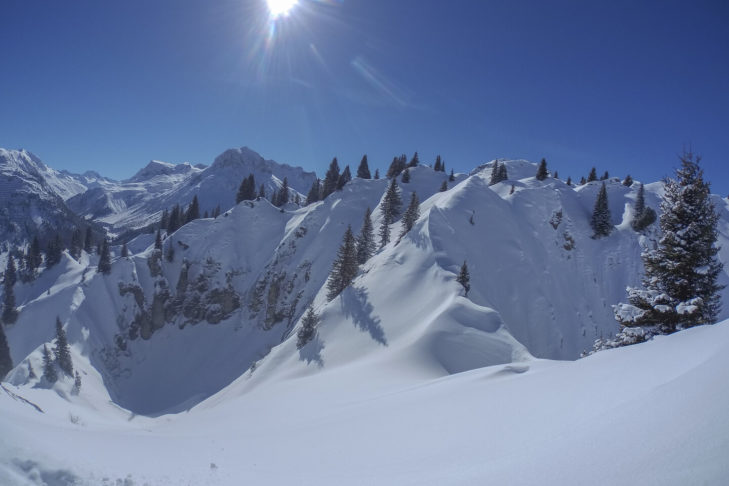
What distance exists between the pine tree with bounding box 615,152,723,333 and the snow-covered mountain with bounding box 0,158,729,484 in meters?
5.08

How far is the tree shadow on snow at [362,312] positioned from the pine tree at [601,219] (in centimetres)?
4248

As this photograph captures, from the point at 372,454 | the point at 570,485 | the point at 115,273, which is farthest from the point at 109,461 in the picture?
the point at 115,273

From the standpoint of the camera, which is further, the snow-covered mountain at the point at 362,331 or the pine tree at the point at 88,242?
the pine tree at the point at 88,242

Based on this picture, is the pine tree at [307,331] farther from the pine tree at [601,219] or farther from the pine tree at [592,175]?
the pine tree at [592,175]

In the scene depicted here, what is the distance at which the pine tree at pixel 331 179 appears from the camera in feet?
278

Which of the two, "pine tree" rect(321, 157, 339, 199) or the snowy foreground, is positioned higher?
"pine tree" rect(321, 157, 339, 199)

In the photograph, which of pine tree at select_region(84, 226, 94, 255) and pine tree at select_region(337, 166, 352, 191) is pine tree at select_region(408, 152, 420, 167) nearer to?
pine tree at select_region(337, 166, 352, 191)

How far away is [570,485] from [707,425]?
1632 mm

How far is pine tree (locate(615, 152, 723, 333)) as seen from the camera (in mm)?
13266

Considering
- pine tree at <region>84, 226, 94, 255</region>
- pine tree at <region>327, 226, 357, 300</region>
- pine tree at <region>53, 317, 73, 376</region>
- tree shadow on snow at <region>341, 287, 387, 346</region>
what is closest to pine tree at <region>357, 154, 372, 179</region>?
pine tree at <region>327, 226, 357, 300</region>

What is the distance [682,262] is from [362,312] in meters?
23.2

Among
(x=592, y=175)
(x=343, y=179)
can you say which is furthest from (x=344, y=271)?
(x=592, y=175)

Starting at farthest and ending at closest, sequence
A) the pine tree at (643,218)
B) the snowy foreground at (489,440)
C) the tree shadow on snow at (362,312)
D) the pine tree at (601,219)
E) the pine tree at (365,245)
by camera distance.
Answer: the pine tree at (601,219)
the pine tree at (643,218)
the pine tree at (365,245)
the tree shadow on snow at (362,312)
the snowy foreground at (489,440)

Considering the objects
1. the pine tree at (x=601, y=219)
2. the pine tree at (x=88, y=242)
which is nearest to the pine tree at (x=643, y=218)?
the pine tree at (x=601, y=219)
